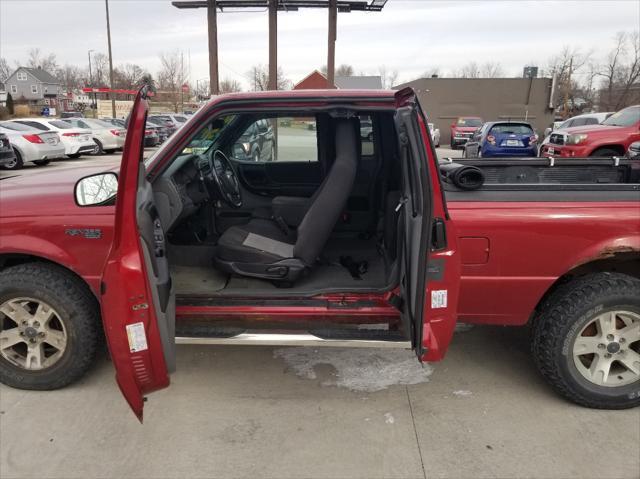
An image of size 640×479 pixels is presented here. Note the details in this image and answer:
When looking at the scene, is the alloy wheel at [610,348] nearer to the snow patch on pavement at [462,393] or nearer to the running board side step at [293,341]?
the snow patch on pavement at [462,393]

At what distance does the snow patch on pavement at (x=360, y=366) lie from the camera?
10.4 feet

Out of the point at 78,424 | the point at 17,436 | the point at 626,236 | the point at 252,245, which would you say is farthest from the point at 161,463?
the point at 626,236

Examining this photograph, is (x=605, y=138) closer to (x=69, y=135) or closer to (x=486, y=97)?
(x=69, y=135)

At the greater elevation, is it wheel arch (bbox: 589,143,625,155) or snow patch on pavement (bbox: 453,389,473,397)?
wheel arch (bbox: 589,143,625,155)

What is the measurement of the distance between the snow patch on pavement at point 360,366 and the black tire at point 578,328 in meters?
0.78

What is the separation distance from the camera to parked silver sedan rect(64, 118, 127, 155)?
19.6m

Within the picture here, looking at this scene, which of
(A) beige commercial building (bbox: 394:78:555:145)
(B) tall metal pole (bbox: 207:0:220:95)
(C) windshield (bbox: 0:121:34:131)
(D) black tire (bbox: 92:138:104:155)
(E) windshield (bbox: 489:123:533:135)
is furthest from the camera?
(A) beige commercial building (bbox: 394:78:555:145)

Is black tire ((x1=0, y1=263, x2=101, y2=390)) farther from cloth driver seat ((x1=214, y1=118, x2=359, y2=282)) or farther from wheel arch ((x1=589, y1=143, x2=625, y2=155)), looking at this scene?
wheel arch ((x1=589, y1=143, x2=625, y2=155))

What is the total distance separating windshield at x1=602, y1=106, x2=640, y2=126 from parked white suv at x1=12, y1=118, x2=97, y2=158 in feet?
52.1

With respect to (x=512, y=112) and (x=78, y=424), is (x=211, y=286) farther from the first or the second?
(x=512, y=112)

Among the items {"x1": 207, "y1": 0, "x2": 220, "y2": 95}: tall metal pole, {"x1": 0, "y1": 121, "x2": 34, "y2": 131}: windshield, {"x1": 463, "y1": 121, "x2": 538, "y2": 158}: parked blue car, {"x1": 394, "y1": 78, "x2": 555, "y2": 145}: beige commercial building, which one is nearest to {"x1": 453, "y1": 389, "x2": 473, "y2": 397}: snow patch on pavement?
{"x1": 207, "y1": 0, "x2": 220, "y2": 95}: tall metal pole

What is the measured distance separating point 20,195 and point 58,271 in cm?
50

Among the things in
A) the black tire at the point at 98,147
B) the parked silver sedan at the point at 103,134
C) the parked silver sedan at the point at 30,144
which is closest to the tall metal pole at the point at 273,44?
the parked silver sedan at the point at 30,144

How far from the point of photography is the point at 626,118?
11305mm
